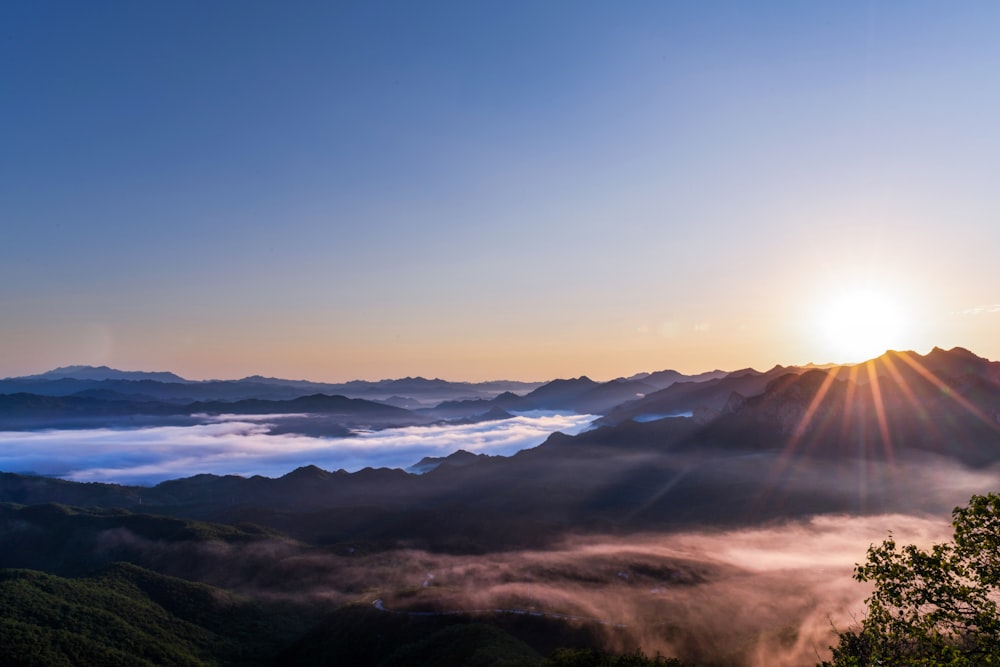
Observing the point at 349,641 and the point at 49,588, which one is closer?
the point at 349,641

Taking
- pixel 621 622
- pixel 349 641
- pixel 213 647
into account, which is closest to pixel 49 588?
pixel 213 647

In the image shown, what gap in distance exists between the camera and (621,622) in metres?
170

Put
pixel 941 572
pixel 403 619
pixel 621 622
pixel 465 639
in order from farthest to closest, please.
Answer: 1. pixel 403 619
2. pixel 621 622
3. pixel 465 639
4. pixel 941 572

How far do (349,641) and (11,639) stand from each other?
8929cm

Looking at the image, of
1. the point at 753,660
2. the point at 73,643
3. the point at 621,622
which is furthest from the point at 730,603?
the point at 73,643

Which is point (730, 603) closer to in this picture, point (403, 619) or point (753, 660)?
point (753, 660)

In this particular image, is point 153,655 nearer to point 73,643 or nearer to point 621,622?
point 73,643

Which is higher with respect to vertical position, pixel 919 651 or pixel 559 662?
pixel 919 651

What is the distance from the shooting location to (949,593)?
28109 millimetres

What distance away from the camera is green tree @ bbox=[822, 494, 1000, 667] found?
89.3ft

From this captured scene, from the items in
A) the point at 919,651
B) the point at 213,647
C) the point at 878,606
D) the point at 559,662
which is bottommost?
the point at 213,647

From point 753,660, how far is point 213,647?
16420 cm

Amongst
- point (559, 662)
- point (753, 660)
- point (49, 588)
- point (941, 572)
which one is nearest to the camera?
point (941, 572)

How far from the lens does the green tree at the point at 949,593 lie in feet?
89.3
